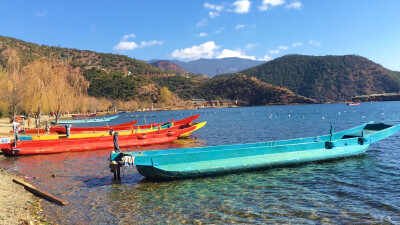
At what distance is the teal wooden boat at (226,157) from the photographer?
12.3m

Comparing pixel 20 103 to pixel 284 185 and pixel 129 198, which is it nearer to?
pixel 129 198

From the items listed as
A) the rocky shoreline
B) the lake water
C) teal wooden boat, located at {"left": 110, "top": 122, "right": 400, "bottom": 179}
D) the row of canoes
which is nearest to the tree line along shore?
the row of canoes

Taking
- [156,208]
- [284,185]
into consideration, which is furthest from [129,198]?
[284,185]

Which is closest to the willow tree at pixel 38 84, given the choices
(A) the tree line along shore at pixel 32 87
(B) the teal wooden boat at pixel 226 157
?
(A) the tree line along shore at pixel 32 87

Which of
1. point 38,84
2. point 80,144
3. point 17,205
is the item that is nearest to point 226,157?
point 17,205

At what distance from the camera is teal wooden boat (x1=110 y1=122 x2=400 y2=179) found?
12305mm

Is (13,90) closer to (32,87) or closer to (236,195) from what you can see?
(32,87)

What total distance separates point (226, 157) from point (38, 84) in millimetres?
32953

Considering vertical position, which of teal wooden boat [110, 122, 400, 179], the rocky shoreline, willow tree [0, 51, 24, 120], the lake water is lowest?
the lake water

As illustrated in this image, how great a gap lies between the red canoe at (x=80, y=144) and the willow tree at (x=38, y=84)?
1794 cm

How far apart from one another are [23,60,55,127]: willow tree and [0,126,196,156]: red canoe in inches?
706

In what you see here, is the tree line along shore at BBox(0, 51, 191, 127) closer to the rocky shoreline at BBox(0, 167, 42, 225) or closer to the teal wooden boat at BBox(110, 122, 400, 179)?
the rocky shoreline at BBox(0, 167, 42, 225)

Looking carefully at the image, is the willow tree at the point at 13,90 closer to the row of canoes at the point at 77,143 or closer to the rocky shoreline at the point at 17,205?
the row of canoes at the point at 77,143

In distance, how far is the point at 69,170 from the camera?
15.6 meters
